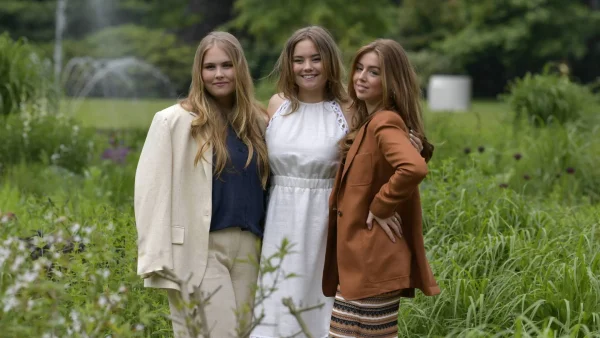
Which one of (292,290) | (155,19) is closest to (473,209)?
(292,290)

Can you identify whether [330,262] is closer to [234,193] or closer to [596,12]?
[234,193]

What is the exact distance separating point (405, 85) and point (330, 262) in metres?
0.75

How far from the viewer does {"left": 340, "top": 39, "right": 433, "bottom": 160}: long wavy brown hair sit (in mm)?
3277

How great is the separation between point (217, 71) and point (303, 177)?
1.78 ft

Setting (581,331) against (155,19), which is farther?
(155,19)

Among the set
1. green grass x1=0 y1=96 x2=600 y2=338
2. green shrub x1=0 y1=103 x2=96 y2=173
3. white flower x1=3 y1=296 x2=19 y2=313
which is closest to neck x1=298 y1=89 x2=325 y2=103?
green grass x1=0 y1=96 x2=600 y2=338

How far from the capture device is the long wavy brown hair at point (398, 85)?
3.28 m

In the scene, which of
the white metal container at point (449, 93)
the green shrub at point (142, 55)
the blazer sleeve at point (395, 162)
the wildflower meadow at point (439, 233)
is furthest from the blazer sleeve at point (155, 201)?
the white metal container at point (449, 93)

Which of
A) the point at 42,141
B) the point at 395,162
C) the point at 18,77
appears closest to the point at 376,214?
the point at 395,162

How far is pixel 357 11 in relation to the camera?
1892cm

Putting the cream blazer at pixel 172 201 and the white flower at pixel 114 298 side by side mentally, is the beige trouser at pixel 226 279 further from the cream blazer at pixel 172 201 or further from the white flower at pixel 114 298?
the white flower at pixel 114 298

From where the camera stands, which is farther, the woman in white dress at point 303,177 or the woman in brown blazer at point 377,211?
the woman in white dress at point 303,177

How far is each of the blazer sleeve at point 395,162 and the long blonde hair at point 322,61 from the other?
17.9 inches

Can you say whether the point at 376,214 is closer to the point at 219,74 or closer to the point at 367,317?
the point at 367,317
